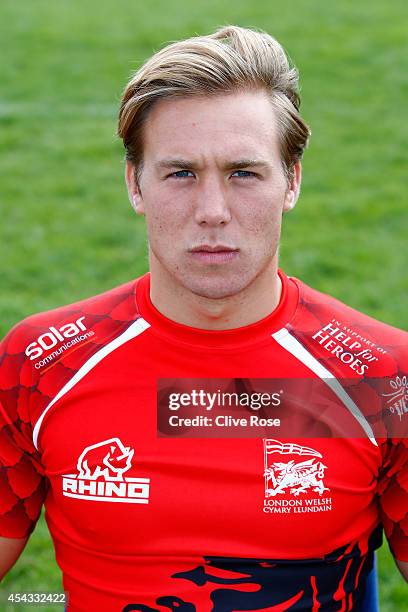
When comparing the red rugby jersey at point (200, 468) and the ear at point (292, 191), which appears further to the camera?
the ear at point (292, 191)

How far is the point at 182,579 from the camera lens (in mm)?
2719

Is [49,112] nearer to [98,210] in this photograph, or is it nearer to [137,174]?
[98,210]

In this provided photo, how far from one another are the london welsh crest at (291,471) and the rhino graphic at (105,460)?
403 mm

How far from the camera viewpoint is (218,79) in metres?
2.67

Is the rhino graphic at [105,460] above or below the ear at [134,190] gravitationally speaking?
below

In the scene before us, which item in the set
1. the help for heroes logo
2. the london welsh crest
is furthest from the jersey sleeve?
the london welsh crest

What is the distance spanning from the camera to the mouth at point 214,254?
268cm

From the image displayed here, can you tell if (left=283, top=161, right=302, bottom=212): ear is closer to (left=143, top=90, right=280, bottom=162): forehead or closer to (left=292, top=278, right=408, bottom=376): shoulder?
(left=143, top=90, right=280, bottom=162): forehead

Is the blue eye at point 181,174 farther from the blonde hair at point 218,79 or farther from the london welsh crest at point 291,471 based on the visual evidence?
the london welsh crest at point 291,471

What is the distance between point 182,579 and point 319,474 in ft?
1.63

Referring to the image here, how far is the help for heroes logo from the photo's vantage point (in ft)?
8.95

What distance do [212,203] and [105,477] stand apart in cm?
85

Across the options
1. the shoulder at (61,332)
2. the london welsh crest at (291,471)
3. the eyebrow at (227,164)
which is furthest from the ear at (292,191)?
the london welsh crest at (291,471)

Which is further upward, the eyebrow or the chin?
the eyebrow
